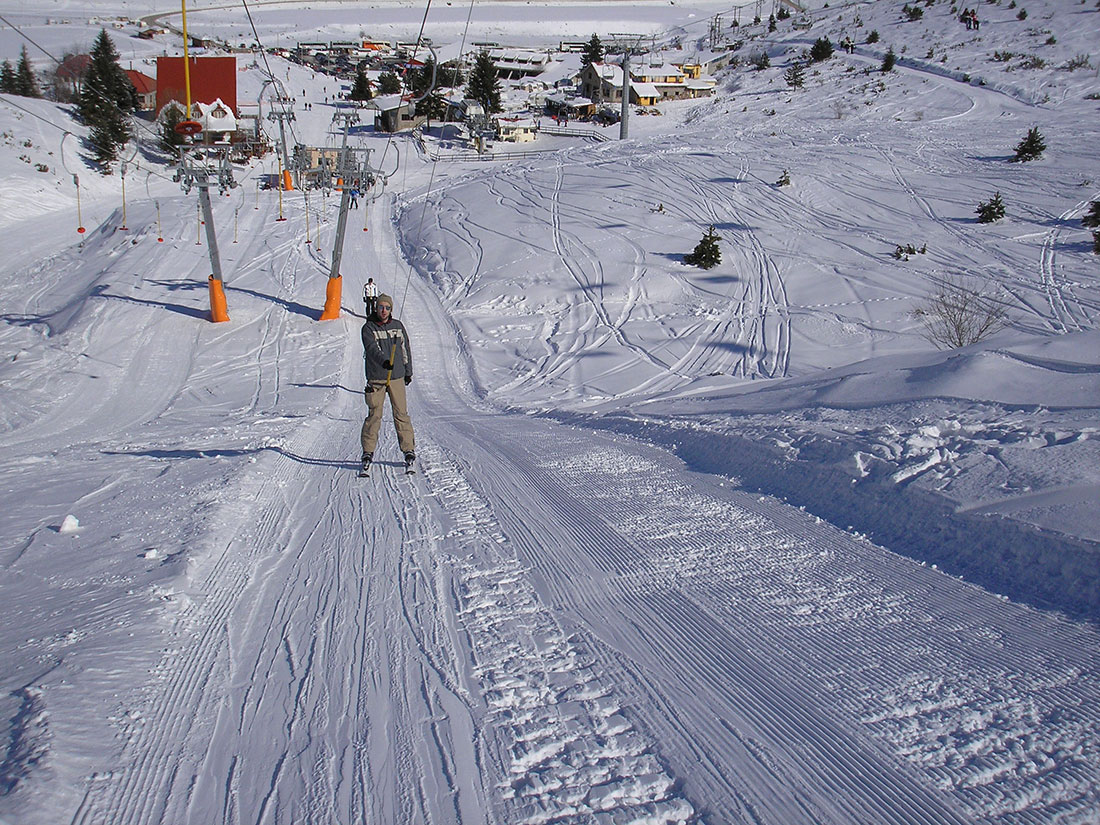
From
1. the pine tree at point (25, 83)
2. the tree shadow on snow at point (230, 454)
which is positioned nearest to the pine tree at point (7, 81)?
the pine tree at point (25, 83)

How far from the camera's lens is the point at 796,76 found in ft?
176

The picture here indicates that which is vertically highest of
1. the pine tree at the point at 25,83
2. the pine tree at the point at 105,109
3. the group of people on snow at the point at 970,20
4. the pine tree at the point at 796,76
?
the group of people on snow at the point at 970,20

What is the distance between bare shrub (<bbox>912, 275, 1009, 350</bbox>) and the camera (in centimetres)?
1393

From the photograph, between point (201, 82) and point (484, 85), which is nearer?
point (201, 82)

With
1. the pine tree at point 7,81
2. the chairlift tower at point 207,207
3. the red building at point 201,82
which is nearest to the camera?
the chairlift tower at point 207,207

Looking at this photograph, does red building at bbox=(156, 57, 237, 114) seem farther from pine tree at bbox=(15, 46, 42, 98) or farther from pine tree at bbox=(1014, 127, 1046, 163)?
pine tree at bbox=(1014, 127, 1046, 163)

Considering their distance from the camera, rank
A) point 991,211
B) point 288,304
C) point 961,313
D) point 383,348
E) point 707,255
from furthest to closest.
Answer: point 991,211 < point 707,255 < point 288,304 < point 961,313 < point 383,348

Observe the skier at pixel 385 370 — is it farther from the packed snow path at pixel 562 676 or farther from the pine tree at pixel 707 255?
the pine tree at pixel 707 255

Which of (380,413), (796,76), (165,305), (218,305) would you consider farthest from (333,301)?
(796,76)

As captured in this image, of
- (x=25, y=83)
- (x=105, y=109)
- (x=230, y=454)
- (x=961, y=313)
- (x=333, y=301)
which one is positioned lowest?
(x=230, y=454)

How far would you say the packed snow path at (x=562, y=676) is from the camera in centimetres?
284

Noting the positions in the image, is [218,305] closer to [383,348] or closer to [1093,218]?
[383,348]

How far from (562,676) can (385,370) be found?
433cm

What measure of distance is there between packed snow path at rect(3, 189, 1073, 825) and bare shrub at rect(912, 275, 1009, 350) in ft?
29.9
